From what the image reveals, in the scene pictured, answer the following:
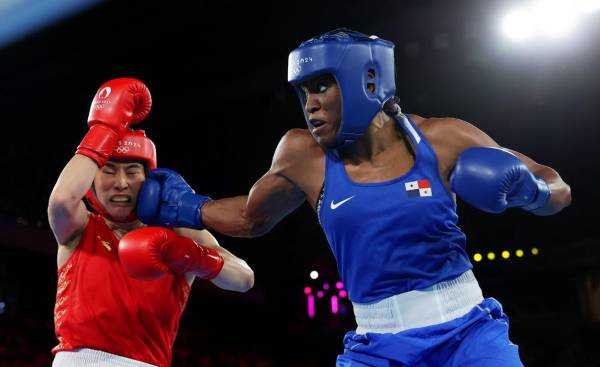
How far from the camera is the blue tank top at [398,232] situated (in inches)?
75.7

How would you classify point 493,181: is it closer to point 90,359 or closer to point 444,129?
point 444,129

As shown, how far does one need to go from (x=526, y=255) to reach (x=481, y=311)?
807cm

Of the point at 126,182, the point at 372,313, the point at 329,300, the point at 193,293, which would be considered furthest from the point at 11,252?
the point at 372,313

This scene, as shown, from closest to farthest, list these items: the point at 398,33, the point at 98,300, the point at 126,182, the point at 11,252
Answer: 1. the point at 98,300
2. the point at 126,182
3. the point at 11,252
4. the point at 398,33

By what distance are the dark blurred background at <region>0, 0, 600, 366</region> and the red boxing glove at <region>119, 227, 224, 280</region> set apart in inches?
159

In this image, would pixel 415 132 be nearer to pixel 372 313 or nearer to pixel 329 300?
pixel 372 313

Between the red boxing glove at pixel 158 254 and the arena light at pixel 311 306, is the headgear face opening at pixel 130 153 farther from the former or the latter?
the arena light at pixel 311 306

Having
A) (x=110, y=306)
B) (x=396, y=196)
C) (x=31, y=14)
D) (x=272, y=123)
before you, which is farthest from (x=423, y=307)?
(x=272, y=123)

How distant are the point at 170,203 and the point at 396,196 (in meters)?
0.87

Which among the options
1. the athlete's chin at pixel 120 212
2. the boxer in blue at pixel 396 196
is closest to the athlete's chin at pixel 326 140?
the boxer in blue at pixel 396 196

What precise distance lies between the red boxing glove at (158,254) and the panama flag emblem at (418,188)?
924mm

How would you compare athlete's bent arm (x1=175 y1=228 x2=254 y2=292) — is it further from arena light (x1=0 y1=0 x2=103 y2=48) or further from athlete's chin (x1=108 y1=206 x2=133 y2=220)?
arena light (x1=0 y1=0 x2=103 y2=48)

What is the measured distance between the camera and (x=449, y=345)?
1.87m

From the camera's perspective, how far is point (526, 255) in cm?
950
